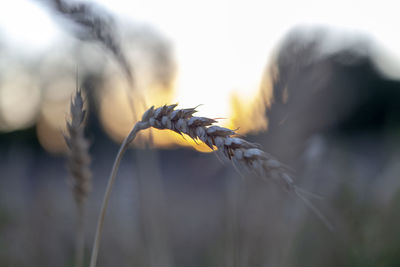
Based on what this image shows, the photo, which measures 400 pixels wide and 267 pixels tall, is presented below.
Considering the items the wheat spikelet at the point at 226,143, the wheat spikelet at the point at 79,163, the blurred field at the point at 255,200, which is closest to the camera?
the wheat spikelet at the point at 226,143

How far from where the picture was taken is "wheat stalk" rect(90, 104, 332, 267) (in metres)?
0.48

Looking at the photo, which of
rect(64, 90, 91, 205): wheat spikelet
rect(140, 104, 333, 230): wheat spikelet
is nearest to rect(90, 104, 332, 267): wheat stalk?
rect(140, 104, 333, 230): wheat spikelet

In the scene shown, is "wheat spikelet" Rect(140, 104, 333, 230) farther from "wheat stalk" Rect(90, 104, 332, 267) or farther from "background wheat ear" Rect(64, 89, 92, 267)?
"background wheat ear" Rect(64, 89, 92, 267)

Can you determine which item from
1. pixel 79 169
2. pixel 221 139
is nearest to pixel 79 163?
pixel 79 169

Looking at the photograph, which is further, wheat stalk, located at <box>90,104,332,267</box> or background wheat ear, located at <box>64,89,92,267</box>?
background wheat ear, located at <box>64,89,92,267</box>

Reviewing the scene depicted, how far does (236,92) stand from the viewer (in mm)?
1659

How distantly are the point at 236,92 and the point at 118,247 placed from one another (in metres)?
1.65

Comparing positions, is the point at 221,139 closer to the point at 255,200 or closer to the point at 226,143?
the point at 226,143

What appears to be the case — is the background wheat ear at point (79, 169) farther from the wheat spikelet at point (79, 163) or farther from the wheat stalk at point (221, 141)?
the wheat stalk at point (221, 141)

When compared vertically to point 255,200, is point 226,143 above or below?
above

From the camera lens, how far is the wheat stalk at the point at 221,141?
48 centimetres

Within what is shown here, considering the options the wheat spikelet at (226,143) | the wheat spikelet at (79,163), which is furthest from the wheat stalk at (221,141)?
the wheat spikelet at (79,163)

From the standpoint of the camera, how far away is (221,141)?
56 centimetres

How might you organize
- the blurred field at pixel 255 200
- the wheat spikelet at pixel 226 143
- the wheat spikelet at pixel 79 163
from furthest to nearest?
the blurred field at pixel 255 200, the wheat spikelet at pixel 79 163, the wheat spikelet at pixel 226 143
